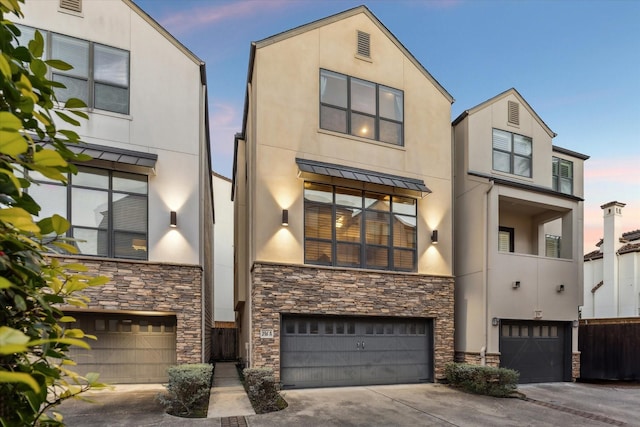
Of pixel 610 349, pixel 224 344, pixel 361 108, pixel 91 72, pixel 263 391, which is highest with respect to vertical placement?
pixel 91 72

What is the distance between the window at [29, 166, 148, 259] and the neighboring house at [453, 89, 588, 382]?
10248mm

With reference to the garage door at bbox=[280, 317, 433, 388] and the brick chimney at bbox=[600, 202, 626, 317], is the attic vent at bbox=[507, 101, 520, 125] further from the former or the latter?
the brick chimney at bbox=[600, 202, 626, 317]

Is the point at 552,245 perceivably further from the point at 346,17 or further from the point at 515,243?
the point at 346,17

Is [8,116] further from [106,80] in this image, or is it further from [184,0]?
[184,0]

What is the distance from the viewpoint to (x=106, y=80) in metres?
9.86

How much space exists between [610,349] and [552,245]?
423 centimetres

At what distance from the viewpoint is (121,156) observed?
944 centimetres

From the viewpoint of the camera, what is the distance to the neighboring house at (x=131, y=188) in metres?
9.34

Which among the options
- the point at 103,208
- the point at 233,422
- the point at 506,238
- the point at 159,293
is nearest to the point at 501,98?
the point at 506,238

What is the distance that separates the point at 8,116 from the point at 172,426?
744 cm

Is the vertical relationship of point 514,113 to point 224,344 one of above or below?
above

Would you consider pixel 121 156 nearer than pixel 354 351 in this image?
Yes

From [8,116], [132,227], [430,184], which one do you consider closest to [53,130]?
[8,116]

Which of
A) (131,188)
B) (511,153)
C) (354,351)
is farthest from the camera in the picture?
(511,153)
